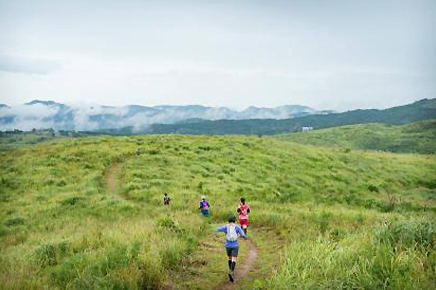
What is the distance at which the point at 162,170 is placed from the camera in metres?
34.2

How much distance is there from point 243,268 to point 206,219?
8116mm

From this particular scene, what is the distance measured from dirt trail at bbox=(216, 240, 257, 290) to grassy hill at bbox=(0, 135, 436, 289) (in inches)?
8.5

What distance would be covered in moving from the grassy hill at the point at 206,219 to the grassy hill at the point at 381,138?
110 m

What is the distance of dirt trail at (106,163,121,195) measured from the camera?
2906 cm

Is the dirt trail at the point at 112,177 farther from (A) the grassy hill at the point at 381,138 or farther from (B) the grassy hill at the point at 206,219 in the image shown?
(A) the grassy hill at the point at 381,138

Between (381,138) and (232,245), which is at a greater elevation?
(232,245)

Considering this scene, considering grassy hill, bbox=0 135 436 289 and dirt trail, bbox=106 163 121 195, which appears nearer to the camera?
grassy hill, bbox=0 135 436 289

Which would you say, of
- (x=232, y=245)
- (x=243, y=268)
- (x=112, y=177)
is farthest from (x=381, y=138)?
(x=232, y=245)

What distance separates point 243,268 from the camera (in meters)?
11.6

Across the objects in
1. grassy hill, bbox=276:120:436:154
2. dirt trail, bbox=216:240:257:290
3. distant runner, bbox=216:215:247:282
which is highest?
distant runner, bbox=216:215:247:282

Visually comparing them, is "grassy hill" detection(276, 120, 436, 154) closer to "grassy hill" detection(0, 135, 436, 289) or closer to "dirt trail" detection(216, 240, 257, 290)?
"grassy hill" detection(0, 135, 436, 289)

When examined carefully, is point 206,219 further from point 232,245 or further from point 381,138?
point 381,138

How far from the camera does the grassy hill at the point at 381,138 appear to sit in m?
152

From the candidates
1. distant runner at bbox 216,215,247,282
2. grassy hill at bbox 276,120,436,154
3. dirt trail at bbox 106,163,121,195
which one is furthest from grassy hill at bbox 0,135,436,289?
grassy hill at bbox 276,120,436,154
